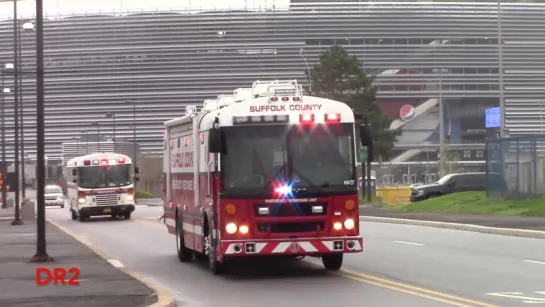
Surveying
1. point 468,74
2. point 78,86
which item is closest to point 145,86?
point 78,86

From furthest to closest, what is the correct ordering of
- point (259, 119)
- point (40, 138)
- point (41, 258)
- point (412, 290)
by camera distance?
point (40, 138), point (41, 258), point (259, 119), point (412, 290)

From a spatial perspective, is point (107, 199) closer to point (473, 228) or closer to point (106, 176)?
point (106, 176)

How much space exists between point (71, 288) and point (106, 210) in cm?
3057

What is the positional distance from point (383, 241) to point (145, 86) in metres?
60.4

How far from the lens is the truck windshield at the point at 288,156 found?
16.3m

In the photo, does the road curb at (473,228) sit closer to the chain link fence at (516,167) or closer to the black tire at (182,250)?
the chain link fence at (516,167)

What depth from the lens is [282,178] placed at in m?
16.3

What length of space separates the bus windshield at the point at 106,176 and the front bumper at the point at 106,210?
102 cm

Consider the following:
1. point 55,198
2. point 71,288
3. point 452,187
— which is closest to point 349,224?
point 71,288

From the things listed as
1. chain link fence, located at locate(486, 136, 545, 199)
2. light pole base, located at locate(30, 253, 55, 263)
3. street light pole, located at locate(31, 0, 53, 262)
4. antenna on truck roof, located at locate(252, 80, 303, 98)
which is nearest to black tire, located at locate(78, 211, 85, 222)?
chain link fence, located at locate(486, 136, 545, 199)

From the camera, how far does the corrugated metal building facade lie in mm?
84125

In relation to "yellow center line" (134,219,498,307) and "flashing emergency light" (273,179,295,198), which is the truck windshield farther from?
"yellow center line" (134,219,498,307)

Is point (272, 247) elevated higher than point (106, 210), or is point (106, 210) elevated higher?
point (272, 247)

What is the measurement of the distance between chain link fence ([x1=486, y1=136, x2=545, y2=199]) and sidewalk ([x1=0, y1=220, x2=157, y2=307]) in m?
18.1
